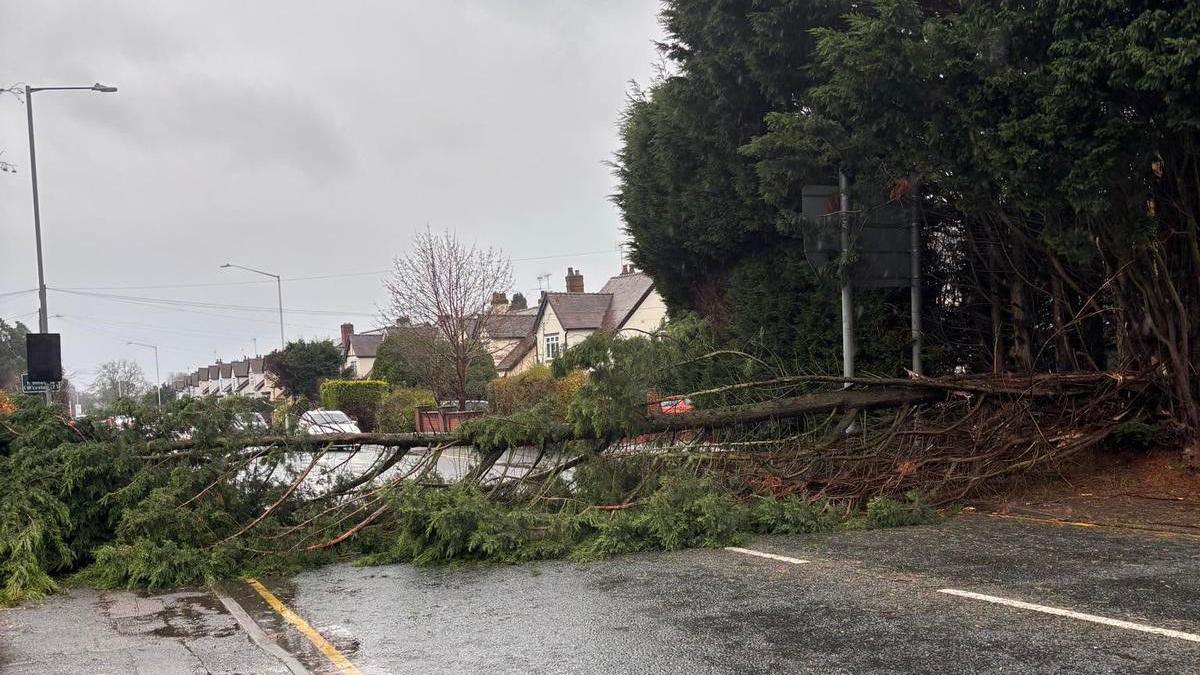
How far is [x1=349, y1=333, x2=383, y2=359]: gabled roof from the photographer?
Result: 77.1 meters

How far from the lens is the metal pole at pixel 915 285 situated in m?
13.7

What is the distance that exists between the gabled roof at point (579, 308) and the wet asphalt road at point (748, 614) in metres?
44.7

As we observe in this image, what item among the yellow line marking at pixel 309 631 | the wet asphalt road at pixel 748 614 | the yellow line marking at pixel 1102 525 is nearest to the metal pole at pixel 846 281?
the yellow line marking at pixel 1102 525

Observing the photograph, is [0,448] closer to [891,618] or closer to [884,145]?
[891,618]

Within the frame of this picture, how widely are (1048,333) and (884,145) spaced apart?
4436 mm

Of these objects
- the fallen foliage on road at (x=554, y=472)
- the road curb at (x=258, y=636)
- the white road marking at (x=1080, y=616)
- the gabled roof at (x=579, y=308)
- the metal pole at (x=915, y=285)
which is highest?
the gabled roof at (x=579, y=308)

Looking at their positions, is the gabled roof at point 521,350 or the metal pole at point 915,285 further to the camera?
the gabled roof at point 521,350

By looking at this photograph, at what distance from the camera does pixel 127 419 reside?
1022 centimetres

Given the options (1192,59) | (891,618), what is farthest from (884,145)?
(891,618)

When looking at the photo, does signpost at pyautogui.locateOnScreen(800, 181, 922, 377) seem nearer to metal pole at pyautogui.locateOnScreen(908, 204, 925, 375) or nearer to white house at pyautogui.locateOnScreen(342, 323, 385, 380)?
metal pole at pyautogui.locateOnScreen(908, 204, 925, 375)

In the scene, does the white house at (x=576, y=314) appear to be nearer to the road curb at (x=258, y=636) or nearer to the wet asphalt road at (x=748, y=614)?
the wet asphalt road at (x=748, y=614)

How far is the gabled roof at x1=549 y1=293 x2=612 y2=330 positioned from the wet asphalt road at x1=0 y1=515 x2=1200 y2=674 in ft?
147

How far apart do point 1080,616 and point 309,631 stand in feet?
17.0

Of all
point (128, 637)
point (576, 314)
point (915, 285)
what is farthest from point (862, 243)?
point (576, 314)
